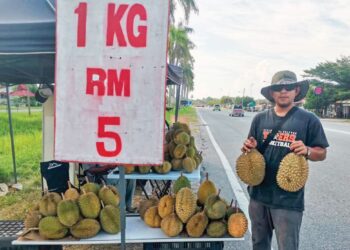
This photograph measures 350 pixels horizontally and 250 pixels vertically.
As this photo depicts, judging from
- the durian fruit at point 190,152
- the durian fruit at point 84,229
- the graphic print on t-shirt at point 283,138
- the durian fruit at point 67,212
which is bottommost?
the durian fruit at point 84,229

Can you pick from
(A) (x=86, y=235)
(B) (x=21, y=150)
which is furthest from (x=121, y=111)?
(B) (x=21, y=150)

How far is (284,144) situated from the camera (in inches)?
106

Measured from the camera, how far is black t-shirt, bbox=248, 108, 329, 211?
104 inches

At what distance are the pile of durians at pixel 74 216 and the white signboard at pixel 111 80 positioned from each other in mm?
950

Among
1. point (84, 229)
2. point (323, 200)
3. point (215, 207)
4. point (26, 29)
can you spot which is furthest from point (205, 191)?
point (323, 200)

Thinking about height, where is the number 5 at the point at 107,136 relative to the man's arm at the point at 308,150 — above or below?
above

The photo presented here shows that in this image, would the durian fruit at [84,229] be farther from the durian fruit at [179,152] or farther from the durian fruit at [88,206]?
the durian fruit at [179,152]

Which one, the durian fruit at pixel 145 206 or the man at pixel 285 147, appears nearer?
the man at pixel 285 147

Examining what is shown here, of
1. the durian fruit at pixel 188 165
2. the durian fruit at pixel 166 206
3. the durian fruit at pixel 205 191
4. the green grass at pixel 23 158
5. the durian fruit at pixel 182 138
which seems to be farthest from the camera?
the green grass at pixel 23 158

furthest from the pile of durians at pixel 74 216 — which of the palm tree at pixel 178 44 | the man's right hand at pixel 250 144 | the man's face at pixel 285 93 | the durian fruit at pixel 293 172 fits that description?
the palm tree at pixel 178 44

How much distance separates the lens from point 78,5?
186 centimetres

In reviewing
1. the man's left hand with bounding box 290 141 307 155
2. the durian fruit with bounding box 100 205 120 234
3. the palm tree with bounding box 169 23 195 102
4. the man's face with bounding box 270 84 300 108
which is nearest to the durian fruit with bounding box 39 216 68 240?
the durian fruit with bounding box 100 205 120 234

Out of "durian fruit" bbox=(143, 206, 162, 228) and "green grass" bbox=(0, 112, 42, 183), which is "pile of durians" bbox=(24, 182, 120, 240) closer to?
"durian fruit" bbox=(143, 206, 162, 228)

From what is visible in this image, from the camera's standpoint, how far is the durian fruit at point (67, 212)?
265 centimetres
